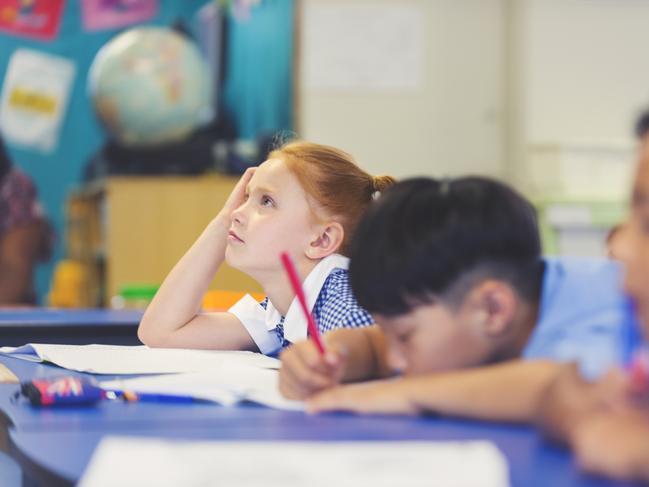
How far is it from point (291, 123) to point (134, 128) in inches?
55.8

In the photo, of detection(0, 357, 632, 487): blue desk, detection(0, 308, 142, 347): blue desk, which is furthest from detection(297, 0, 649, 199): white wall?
detection(0, 357, 632, 487): blue desk

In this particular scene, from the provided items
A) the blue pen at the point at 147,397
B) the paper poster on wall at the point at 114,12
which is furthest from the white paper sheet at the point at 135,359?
the paper poster on wall at the point at 114,12

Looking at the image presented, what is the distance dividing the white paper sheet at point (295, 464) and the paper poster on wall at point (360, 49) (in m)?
4.43

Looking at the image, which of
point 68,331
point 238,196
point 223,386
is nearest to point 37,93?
point 68,331

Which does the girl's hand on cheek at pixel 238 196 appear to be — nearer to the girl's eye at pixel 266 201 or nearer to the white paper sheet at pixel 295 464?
the girl's eye at pixel 266 201

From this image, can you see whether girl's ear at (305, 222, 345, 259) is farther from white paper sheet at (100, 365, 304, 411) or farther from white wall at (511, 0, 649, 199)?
white wall at (511, 0, 649, 199)

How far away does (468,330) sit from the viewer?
83 cm

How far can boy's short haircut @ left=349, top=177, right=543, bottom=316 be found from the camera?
0.84 meters

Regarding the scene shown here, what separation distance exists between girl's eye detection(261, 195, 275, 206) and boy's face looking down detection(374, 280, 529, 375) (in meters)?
0.59

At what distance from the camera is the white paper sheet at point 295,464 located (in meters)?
0.54

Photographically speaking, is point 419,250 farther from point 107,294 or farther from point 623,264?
point 107,294

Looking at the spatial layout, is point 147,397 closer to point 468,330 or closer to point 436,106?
point 468,330

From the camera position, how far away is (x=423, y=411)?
0.78m

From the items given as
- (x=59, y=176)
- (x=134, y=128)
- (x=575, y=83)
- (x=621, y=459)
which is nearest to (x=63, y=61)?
(x=59, y=176)
